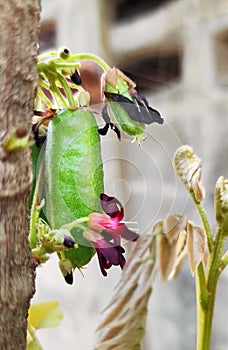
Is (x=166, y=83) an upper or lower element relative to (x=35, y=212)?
upper

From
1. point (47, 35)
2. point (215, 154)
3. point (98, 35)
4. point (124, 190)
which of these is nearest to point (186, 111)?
point (215, 154)

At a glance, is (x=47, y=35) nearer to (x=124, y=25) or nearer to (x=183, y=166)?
(x=124, y=25)

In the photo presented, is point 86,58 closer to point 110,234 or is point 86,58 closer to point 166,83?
point 110,234

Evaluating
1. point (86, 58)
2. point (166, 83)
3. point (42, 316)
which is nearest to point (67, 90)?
point (86, 58)

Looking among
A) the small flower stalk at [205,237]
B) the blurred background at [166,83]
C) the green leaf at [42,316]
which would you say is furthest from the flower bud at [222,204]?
the blurred background at [166,83]

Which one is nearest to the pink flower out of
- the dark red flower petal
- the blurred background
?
the dark red flower petal

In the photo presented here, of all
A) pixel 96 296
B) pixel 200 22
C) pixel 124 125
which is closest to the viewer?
pixel 124 125

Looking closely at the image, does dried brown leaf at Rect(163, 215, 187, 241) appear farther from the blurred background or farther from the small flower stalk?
the blurred background

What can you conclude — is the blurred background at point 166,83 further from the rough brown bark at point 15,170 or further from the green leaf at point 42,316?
the rough brown bark at point 15,170
